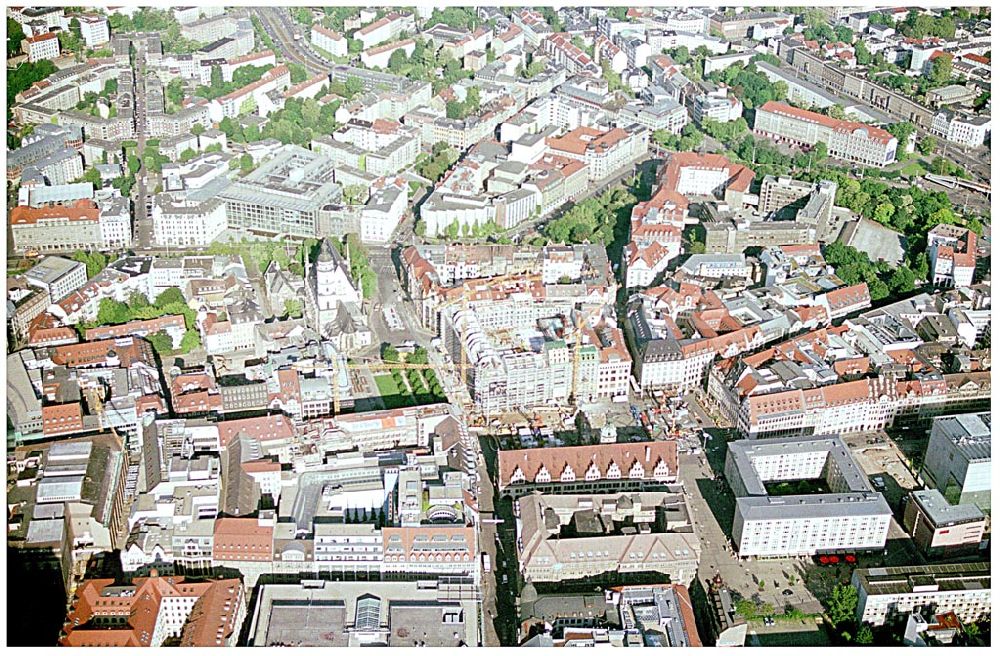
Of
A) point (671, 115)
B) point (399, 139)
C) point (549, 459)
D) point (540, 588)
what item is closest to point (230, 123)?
point (399, 139)

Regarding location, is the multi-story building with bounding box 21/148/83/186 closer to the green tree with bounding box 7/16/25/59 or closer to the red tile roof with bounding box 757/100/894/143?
the green tree with bounding box 7/16/25/59

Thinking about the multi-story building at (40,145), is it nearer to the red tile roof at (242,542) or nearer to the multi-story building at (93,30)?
the multi-story building at (93,30)

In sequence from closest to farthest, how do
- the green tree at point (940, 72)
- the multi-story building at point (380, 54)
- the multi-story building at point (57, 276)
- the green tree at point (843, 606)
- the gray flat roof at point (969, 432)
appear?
the green tree at point (843, 606)
the gray flat roof at point (969, 432)
the multi-story building at point (57, 276)
the green tree at point (940, 72)
the multi-story building at point (380, 54)

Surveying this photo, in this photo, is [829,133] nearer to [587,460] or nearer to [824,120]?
[824,120]

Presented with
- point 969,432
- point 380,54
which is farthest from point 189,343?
point 380,54

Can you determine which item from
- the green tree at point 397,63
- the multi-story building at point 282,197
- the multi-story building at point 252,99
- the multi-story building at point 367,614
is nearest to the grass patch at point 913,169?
the multi-story building at point 282,197
